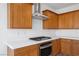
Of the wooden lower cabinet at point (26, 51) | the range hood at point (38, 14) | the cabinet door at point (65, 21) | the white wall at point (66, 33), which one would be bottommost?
the wooden lower cabinet at point (26, 51)

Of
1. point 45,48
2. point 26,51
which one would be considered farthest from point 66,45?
point 26,51

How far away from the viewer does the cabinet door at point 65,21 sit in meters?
1.30

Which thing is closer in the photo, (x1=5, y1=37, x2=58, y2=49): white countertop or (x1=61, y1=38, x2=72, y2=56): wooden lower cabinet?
(x1=5, y1=37, x2=58, y2=49): white countertop

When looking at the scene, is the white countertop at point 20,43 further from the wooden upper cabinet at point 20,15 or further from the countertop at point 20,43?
the wooden upper cabinet at point 20,15

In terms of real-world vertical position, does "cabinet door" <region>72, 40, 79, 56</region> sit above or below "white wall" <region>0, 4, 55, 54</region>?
below

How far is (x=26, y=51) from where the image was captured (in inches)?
49.3

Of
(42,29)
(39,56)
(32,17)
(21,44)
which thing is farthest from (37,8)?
(39,56)

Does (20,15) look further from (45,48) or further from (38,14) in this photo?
(45,48)

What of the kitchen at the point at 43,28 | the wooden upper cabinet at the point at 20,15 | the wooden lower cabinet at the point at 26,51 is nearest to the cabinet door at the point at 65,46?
the kitchen at the point at 43,28

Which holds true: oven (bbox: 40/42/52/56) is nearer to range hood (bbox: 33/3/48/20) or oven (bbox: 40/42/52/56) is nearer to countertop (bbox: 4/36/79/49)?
countertop (bbox: 4/36/79/49)

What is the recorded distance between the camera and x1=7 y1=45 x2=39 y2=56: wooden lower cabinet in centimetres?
118

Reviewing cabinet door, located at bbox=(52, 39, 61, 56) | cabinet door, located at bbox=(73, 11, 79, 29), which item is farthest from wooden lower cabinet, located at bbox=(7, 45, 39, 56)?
cabinet door, located at bbox=(73, 11, 79, 29)

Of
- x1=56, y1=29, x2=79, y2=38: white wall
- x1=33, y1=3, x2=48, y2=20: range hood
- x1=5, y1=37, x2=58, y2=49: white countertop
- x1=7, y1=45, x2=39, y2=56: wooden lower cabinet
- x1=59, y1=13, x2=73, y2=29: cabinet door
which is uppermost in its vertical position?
x1=33, y1=3, x2=48, y2=20: range hood

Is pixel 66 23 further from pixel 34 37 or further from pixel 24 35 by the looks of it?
pixel 24 35
